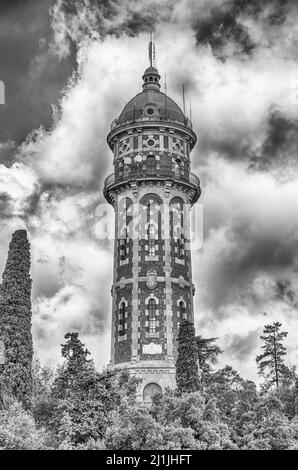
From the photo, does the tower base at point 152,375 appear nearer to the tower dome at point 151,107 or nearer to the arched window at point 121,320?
the arched window at point 121,320

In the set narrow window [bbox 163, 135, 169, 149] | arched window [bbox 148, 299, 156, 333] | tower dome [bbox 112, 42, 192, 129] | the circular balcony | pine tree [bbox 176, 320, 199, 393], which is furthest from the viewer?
tower dome [bbox 112, 42, 192, 129]

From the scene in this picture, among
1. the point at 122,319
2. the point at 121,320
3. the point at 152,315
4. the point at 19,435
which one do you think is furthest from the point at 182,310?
the point at 19,435

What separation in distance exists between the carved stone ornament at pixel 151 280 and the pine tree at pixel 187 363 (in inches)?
348

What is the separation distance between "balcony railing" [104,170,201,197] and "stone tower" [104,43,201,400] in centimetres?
Result: 6

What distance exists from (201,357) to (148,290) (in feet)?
25.5

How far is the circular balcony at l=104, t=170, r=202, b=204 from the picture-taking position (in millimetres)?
68562

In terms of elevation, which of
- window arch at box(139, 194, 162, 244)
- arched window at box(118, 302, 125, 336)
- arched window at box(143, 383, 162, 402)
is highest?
window arch at box(139, 194, 162, 244)

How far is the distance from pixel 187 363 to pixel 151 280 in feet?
43.6

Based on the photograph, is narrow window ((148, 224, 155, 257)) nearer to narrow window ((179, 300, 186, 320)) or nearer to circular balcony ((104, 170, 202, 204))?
circular balcony ((104, 170, 202, 204))

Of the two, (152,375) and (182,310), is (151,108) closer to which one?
(182,310)

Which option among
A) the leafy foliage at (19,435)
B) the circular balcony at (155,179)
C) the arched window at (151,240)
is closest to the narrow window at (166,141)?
the circular balcony at (155,179)

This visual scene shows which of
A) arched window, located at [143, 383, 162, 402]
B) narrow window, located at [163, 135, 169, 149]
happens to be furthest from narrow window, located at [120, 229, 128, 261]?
arched window, located at [143, 383, 162, 402]
